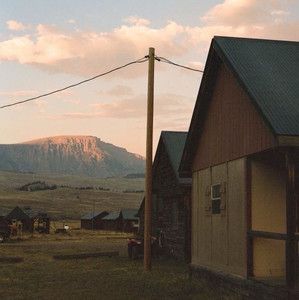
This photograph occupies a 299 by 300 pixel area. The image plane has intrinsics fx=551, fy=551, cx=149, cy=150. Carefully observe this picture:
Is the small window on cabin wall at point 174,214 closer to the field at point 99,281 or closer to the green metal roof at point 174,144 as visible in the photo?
the green metal roof at point 174,144

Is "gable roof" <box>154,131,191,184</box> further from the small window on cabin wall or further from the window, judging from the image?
the window

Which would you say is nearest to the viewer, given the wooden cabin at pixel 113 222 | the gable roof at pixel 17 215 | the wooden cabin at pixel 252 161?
the wooden cabin at pixel 252 161

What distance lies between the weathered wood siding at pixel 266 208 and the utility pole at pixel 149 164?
7.95 m

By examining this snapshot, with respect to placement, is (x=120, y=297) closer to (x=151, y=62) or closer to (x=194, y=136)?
(x=194, y=136)

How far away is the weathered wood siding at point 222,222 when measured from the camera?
13.5 m

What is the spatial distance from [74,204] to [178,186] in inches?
4852

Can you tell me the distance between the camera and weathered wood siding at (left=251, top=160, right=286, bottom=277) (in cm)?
1269

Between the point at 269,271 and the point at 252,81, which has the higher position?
the point at 252,81

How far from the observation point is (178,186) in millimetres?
25906

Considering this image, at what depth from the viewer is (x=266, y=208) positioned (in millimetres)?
12938

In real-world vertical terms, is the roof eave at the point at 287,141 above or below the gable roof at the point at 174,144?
below

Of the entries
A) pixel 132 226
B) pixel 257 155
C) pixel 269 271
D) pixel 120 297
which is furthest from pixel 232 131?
pixel 132 226

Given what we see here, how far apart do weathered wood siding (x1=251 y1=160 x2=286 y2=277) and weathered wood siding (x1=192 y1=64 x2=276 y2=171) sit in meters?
0.72

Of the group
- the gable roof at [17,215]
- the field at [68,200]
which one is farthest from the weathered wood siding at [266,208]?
the field at [68,200]
